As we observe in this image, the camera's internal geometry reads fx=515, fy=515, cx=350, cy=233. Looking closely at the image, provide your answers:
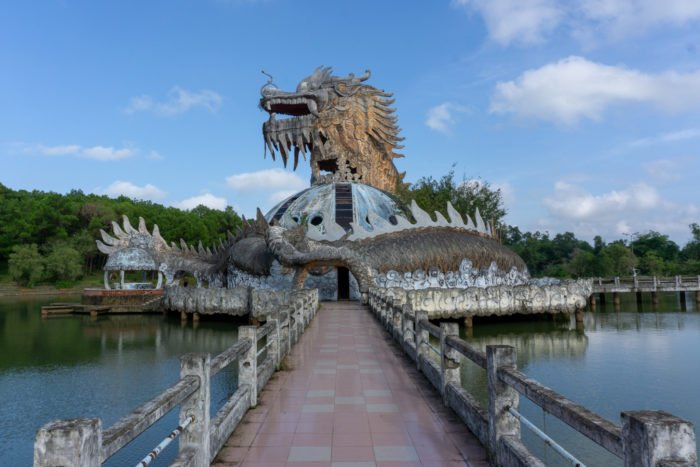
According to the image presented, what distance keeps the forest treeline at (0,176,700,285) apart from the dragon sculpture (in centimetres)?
746

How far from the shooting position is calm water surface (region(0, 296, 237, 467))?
28.8ft

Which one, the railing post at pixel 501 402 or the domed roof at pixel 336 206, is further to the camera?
the domed roof at pixel 336 206

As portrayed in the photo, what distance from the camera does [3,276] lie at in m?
53.9

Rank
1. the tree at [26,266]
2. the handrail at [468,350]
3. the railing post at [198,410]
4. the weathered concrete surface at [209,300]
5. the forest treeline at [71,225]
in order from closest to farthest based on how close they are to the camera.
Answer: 1. the railing post at [198,410]
2. the handrail at [468,350]
3. the weathered concrete surface at [209,300]
4. the tree at [26,266]
5. the forest treeline at [71,225]

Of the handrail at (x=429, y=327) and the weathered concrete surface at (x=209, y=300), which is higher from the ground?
the handrail at (x=429, y=327)

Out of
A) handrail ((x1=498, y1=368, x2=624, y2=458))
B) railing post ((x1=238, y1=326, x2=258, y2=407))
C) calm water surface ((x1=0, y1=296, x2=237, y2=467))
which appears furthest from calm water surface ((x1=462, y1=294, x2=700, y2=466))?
calm water surface ((x1=0, y1=296, x2=237, y2=467))

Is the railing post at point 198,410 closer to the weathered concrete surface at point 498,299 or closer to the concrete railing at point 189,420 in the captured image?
the concrete railing at point 189,420

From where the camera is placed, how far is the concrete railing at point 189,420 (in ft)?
7.63

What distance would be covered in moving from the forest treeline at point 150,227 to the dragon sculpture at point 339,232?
7.46m

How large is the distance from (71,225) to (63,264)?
10.4 metres

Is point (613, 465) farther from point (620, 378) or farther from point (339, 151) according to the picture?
point (339, 151)

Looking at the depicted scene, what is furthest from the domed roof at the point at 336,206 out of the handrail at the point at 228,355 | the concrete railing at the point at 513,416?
the handrail at the point at 228,355

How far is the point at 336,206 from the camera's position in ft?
95.0

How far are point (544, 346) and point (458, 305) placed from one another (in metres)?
4.14
